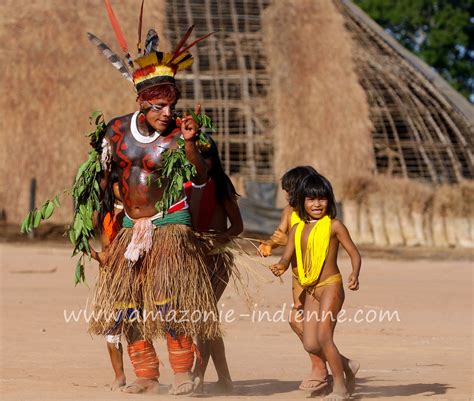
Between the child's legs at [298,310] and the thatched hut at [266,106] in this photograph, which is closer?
the child's legs at [298,310]

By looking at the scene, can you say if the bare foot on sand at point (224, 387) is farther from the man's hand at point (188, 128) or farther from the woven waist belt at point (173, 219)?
the man's hand at point (188, 128)

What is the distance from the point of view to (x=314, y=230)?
6.40 metres

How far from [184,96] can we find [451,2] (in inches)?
788

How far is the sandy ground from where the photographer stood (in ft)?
22.0

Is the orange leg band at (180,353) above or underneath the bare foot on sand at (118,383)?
above

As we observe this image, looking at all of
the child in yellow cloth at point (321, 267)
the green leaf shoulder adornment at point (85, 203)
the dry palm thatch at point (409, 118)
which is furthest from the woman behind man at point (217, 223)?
the dry palm thatch at point (409, 118)

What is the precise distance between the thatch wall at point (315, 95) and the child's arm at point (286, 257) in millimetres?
14873

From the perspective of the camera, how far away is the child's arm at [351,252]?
6211 mm

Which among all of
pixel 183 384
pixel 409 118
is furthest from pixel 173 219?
pixel 409 118

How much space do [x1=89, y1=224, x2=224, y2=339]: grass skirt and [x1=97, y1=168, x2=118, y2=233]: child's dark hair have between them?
0.92 feet

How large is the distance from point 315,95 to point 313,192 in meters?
15.7

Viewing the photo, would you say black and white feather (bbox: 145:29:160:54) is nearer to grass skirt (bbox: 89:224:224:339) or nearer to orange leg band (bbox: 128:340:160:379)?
grass skirt (bbox: 89:224:224:339)

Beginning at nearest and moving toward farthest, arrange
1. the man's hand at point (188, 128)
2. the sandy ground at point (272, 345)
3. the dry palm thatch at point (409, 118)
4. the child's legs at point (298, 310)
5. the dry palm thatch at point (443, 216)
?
the man's hand at point (188, 128) → the child's legs at point (298, 310) → the sandy ground at point (272, 345) → the dry palm thatch at point (443, 216) → the dry palm thatch at point (409, 118)

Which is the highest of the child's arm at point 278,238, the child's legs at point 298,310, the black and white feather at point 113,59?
the black and white feather at point 113,59
